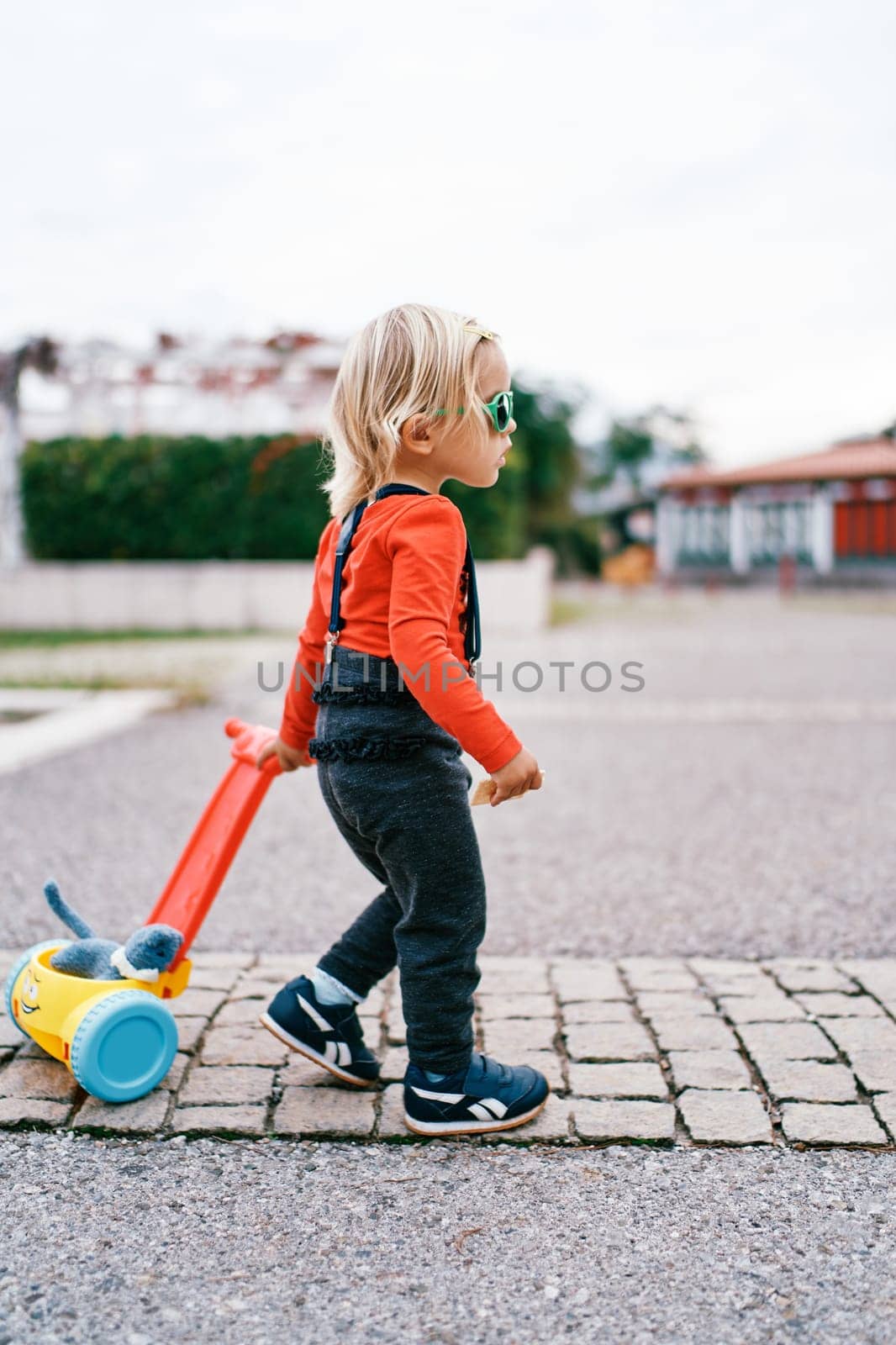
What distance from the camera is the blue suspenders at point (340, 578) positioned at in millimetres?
2266

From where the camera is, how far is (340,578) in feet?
7.52

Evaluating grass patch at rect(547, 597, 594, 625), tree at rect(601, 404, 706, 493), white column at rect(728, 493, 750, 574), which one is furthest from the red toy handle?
tree at rect(601, 404, 706, 493)

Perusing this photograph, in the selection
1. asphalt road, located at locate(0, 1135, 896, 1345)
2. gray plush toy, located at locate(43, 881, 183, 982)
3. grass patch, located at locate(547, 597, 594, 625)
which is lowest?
grass patch, located at locate(547, 597, 594, 625)

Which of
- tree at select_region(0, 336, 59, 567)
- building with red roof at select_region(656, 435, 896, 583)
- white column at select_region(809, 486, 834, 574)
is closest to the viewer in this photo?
tree at select_region(0, 336, 59, 567)

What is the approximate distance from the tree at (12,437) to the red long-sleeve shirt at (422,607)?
13.8 meters

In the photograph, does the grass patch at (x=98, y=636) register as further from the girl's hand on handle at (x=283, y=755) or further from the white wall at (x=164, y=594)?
the girl's hand on handle at (x=283, y=755)

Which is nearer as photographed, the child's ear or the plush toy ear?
the child's ear

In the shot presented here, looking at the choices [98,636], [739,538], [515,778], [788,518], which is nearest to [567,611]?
[98,636]

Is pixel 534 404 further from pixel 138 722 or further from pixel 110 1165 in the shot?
pixel 110 1165

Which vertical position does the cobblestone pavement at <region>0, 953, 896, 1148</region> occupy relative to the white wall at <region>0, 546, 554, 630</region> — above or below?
below

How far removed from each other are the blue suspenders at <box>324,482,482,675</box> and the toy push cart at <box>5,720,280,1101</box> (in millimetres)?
386

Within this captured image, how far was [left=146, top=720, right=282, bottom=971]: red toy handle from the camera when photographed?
2609mm

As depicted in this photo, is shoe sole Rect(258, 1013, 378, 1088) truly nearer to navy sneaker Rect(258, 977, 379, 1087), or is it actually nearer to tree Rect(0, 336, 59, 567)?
navy sneaker Rect(258, 977, 379, 1087)

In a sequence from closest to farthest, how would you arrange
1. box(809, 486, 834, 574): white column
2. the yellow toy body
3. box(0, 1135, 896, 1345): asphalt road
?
box(0, 1135, 896, 1345): asphalt road < the yellow toy body < box(809, 486, 834, 574): white column
